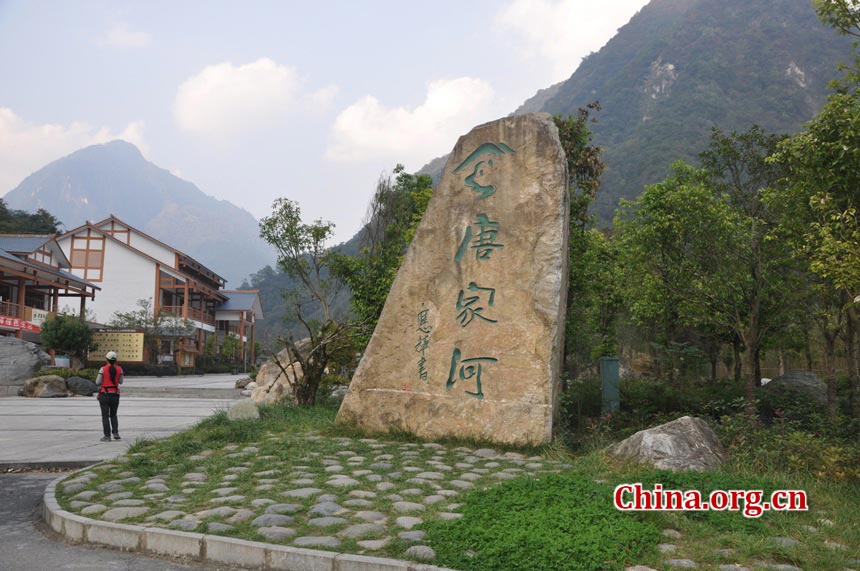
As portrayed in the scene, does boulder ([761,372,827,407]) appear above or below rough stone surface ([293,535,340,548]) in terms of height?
above

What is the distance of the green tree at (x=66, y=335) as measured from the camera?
1062 inches

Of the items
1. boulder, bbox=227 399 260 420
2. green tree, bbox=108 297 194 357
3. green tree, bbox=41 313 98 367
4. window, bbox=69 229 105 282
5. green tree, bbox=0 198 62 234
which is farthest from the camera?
green tree, bbox=0 198 62 234

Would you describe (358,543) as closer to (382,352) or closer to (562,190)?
(382,352)

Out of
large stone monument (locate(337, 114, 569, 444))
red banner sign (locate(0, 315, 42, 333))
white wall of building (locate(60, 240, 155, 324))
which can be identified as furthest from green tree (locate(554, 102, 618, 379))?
white wall of building (locate(60, 240, 155, 324))

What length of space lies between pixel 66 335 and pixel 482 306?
24.5m

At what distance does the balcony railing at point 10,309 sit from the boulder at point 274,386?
59.0 feet

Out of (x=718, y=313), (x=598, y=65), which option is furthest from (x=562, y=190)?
(x=598, y=65)

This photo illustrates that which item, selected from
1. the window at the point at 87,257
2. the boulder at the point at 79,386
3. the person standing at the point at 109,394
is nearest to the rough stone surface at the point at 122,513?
A: the person standing at the point at 109,394

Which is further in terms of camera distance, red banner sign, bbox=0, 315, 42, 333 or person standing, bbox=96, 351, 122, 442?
red banner sign, bbox=0, 315, 42, 333

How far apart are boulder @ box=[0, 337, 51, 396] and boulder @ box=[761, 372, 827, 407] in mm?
22848

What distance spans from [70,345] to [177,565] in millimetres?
26957

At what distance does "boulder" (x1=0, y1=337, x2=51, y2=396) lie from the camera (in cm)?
2214

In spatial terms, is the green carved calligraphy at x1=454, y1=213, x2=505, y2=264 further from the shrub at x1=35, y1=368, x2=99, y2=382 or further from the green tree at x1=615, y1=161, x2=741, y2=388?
the shrub at x1=35, y1=368, x2=99, y2=382

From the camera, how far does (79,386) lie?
2219cm
